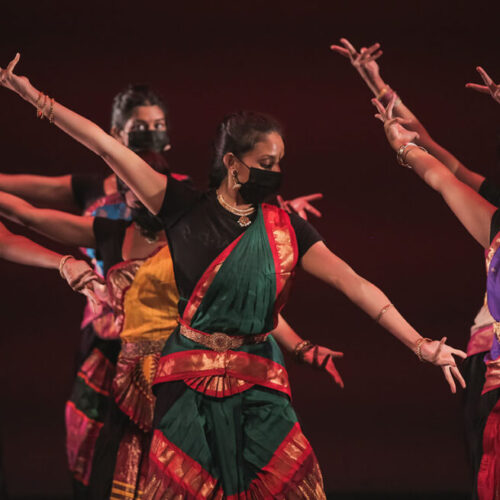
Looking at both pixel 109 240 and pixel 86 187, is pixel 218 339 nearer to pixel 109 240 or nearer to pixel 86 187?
pixel 109 240

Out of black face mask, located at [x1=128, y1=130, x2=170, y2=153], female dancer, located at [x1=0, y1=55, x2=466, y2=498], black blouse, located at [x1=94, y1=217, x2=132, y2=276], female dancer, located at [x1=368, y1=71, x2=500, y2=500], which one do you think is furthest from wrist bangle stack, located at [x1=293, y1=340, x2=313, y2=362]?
black face mask, located at [x1=128, y1=130, x2=170, y2=153]

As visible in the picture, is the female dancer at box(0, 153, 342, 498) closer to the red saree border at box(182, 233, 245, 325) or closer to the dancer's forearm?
the dancer's forearm

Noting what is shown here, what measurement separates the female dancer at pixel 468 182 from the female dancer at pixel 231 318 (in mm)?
426

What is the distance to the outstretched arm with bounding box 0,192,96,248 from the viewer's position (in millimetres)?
2869

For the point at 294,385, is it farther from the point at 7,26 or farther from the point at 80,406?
the point at 7,26

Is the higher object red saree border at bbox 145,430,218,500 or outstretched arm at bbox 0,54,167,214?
outstretched arm at bbox 0,54,167,214

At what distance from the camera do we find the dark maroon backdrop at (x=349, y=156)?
13.8 ft

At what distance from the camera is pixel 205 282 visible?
249 cm

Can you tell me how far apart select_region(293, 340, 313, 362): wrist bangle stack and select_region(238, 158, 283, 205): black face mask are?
1.55ft

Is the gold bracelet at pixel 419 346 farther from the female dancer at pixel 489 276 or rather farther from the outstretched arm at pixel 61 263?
the outstretched arm at pixel 61 263

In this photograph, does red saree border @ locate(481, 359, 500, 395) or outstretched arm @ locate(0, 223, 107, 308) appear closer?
red saree border @ locate(481, 359, 500, 395)

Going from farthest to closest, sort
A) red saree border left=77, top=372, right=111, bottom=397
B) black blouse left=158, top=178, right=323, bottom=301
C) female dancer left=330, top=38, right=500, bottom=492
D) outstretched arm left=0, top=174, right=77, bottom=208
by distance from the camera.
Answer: outstretched arm left=0, top=174, right=77, bottom=208 → red saree border left=77, top=372, right=111, bottom=397 → female dancer left=330, top=38, right=500, bottom=492 → black blouse left=158, top=178, right=323, bottom=301

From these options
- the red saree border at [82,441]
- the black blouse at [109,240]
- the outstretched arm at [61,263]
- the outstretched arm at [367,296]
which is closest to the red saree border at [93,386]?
the red saree border at [82,441]

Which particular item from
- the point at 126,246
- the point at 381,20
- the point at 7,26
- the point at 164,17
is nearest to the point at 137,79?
the point at 164,17
